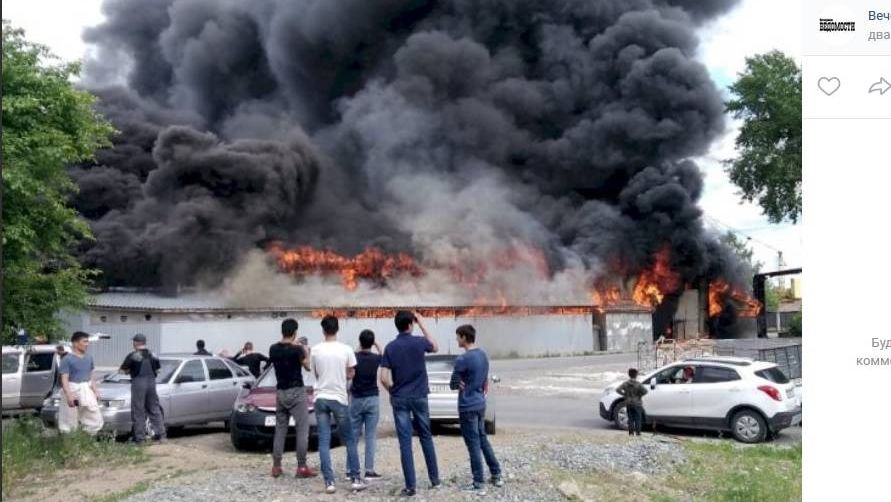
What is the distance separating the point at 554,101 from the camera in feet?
178

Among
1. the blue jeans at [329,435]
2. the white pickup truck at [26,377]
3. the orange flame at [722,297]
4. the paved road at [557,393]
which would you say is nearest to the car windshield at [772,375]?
the paved road at [557,393]

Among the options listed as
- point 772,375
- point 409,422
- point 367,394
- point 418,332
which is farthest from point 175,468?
point 418,332

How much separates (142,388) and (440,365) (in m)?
4.72

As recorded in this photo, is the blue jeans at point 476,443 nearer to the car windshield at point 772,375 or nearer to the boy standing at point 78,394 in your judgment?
the boy standing at point 78,394

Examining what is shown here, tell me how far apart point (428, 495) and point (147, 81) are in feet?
206

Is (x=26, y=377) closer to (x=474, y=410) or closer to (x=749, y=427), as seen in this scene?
(x=474, y=410)

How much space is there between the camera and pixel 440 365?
13.4 meters

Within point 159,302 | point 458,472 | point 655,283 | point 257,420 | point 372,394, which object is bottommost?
point 458,472

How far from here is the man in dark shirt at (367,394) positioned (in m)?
7.95

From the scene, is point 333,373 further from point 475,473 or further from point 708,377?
point 708,377

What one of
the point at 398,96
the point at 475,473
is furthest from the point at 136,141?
the point at 475,473

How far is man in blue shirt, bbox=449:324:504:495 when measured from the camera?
774 cm

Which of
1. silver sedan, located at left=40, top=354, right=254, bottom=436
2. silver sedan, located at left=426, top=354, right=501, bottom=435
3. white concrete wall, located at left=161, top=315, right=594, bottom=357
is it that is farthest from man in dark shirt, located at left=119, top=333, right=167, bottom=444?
white concrete wall, located at left=161, top=315, right=594, bottom=357

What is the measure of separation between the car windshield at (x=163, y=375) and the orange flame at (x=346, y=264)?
96.9 ft
